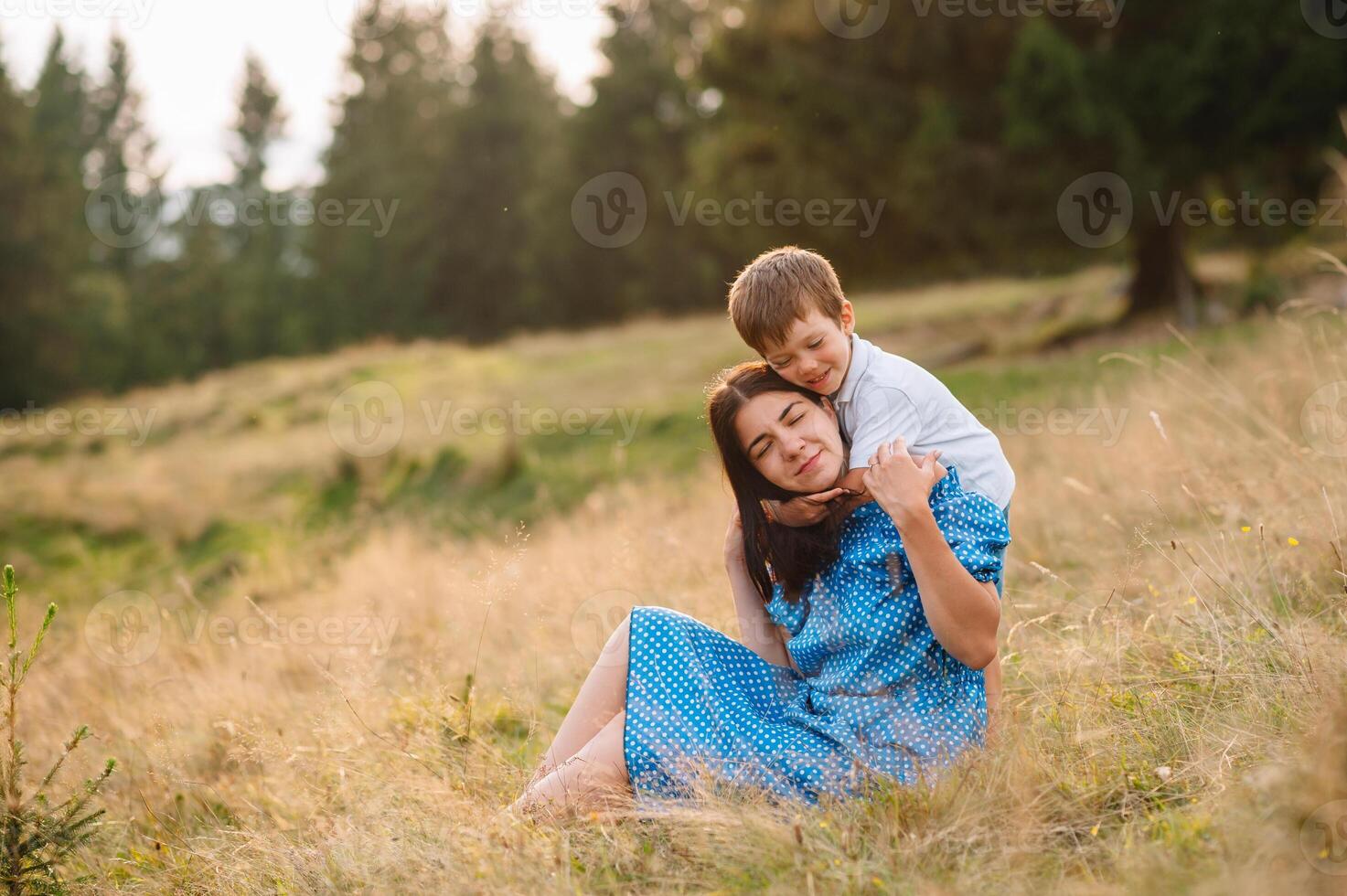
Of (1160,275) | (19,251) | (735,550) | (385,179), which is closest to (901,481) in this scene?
(735,550)

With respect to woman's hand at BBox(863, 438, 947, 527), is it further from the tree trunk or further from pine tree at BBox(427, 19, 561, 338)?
pine tree at BBox(427, 19, 561, 338)

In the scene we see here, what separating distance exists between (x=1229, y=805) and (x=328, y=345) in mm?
33212

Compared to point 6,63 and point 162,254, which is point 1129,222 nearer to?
point 6,63

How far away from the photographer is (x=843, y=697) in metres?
2.67

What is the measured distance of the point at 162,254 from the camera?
114 ft

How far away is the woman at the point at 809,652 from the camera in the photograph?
2457 millimetres

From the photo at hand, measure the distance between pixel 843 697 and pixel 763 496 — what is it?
1.90 ft

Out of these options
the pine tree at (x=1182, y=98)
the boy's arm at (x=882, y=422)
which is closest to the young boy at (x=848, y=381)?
the boy's arm at (x=882, y=422)

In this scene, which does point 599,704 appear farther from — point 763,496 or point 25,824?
point 25,824

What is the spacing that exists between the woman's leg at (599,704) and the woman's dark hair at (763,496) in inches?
17.3

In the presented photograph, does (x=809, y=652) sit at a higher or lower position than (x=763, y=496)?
lower

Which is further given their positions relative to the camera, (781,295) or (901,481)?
(781,295)

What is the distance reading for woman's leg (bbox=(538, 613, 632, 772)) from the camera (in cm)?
278

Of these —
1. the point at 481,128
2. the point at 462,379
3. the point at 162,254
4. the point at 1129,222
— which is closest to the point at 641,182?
the point at 481,128
